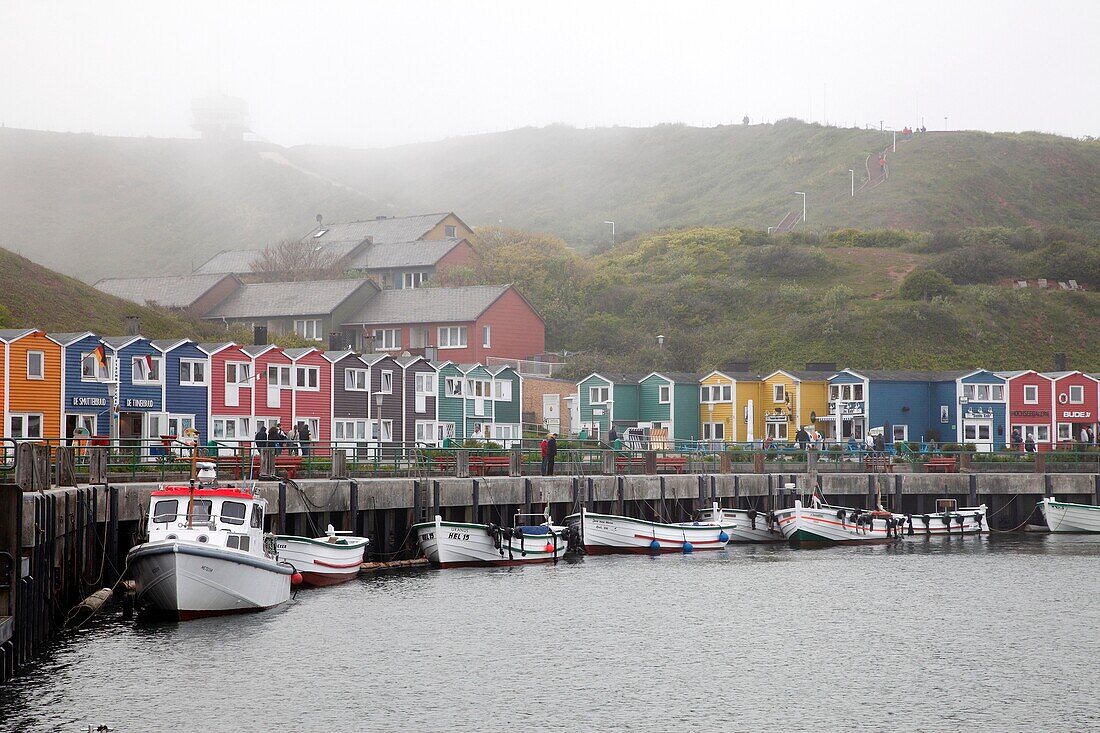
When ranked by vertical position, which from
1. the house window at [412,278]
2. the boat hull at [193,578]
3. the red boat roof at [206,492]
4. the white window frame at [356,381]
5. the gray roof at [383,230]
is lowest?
the boat hull at [193,578]

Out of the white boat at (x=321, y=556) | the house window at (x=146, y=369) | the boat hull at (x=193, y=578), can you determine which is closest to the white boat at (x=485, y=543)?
the white boat at (x=321, y=556)

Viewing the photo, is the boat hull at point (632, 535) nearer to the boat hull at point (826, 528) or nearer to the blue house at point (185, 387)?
the boat hull at point (826, 528)

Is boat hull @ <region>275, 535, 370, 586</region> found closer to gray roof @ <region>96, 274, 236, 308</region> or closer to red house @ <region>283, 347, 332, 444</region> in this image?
red house @ <region>283, 347, 332, 444</region>

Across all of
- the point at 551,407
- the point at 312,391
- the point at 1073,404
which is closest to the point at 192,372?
the point at 312,391

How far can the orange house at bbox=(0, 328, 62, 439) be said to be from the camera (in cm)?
6253

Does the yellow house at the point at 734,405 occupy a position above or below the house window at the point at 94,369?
below

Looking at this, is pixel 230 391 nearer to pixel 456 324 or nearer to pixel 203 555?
pixel 456 324

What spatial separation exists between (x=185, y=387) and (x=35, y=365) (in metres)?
8.60

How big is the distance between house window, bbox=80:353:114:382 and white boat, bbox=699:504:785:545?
1153 inches

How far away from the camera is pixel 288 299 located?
374 ft

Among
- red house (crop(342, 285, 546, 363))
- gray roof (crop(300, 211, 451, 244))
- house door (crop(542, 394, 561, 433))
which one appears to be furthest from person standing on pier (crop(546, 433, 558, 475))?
gray roof (crop(300, 211, 451, 244))

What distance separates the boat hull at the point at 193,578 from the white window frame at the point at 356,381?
43.1 metres

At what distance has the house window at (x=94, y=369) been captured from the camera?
6575 cm

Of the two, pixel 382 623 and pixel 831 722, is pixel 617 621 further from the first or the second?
pixel 831 722
